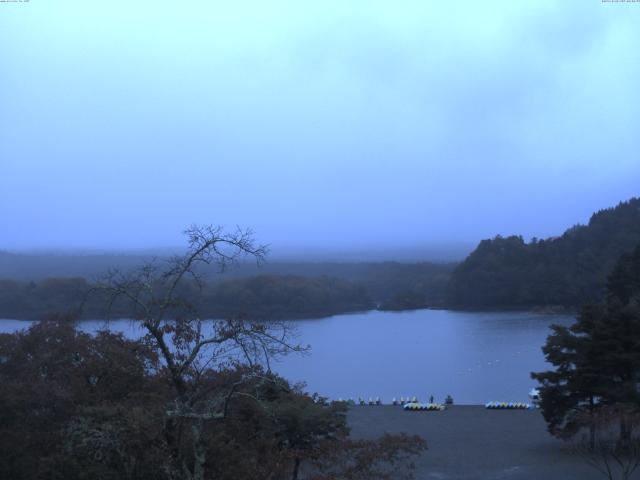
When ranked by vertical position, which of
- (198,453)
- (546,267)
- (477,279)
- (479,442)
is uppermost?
(546,267)

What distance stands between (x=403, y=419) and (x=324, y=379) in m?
4.53

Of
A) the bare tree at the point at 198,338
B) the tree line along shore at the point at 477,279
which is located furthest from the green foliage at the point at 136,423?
the tree line along shore at the point at 477,279

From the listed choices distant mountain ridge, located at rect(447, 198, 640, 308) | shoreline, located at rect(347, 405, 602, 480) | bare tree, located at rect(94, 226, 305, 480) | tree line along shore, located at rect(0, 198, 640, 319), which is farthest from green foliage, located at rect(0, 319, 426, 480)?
distant mountain ridge, located at rect(447, 198, 640, 308)

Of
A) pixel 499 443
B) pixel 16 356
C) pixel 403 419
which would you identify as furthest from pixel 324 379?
pixel 16 356

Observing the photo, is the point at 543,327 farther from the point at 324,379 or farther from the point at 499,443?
the point at 499,443

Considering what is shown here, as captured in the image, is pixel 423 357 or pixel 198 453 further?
pixel 423 357

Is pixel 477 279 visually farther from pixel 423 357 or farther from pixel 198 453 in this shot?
pixel 198 453

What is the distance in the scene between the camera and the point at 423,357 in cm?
2123

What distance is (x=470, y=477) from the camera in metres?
9.10

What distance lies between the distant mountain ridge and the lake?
12.5 ft

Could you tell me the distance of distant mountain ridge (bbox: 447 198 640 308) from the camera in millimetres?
33969

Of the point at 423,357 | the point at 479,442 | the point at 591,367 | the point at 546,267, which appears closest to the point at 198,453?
the point at 591,367

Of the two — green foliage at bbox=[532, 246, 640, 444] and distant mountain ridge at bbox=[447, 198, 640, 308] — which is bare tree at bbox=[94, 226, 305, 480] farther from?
distant mountain ridge at bbox=[447, 198, 640, 308]

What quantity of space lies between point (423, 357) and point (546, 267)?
16.5m
